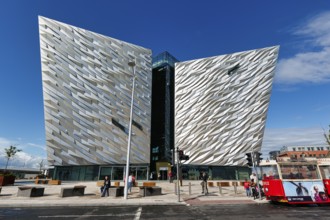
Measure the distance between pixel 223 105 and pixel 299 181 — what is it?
36.7m

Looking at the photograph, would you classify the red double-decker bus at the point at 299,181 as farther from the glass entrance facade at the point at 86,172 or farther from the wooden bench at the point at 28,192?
the glass entrance facade at the point at 86,172

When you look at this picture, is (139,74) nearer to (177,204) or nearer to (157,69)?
(157,69)

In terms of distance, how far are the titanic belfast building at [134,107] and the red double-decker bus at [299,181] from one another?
33.4 meters

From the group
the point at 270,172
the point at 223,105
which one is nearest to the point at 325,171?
the point at 270,172

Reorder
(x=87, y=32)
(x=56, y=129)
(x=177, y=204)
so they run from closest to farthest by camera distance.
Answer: (x=177, y=204) → (x=56, y=129) → (x=87, y=32)

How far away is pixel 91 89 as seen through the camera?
44.9 meters

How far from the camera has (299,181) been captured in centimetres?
1305

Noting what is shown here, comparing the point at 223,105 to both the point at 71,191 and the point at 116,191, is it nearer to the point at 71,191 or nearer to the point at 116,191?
the point at 116,191

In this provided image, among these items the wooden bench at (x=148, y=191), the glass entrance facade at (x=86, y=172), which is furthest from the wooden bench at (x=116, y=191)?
the glass entrance facade at (x=86, y=172)

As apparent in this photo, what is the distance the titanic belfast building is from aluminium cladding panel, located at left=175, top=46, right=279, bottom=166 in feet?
0.68

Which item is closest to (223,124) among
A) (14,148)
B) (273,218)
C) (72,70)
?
(72,70)

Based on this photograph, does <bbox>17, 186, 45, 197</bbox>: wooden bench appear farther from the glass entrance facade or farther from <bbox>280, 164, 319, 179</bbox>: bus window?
the glass entrance facade

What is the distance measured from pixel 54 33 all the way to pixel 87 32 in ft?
21.5

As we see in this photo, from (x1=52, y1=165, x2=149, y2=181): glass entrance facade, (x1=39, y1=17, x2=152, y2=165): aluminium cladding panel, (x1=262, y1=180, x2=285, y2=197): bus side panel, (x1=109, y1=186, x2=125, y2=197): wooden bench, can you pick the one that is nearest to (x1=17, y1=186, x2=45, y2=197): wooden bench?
(x1=109, y1=186, x2=125, y2=197): wooden bench
